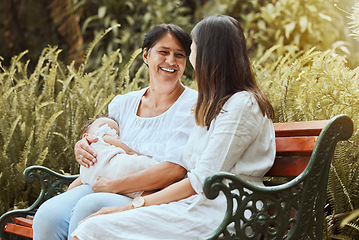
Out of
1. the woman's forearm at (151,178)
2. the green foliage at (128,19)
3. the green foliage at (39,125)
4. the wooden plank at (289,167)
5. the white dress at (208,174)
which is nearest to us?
the white dress at (208,174)

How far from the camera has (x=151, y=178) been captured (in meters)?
2.50

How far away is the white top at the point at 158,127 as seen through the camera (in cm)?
263

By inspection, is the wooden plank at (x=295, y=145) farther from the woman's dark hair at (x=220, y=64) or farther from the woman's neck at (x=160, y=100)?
the woman's neck at (x=160, y=100)

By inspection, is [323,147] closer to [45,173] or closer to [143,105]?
[143,105]

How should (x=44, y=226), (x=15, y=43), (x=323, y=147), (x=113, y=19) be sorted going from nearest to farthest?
1. (x=323, y=147)
2. (x=44, y=226)
3. (x=113, y=19)
4. (x=15, y=43)

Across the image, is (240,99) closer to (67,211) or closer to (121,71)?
(67,211)

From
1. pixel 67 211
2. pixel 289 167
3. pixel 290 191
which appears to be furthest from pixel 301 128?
pixel 67 211

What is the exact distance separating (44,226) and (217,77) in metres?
1.14

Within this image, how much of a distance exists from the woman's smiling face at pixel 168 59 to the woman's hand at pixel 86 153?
1.72 ft

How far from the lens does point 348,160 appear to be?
277cm

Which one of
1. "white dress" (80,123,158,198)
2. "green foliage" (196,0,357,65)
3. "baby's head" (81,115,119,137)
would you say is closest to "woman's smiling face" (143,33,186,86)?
"baby's head" (81,115,119,137)

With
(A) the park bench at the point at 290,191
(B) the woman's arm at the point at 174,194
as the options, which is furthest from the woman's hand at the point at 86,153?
(A) the park bench at the point at 290,191

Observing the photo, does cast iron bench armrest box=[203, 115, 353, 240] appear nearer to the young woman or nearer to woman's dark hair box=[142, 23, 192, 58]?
the young woman

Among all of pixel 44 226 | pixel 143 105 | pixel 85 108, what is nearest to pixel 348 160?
pixel 143 105
